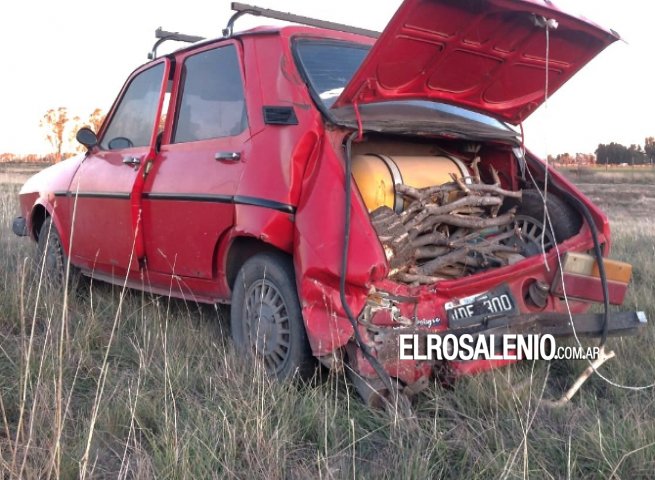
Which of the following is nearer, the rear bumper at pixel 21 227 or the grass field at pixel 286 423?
the grass field at pixel 286 423

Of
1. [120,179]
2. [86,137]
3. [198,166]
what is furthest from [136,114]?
[198,166]

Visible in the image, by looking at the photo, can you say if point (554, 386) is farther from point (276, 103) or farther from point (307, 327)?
point (276, 103)

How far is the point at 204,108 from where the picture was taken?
13.9 ft

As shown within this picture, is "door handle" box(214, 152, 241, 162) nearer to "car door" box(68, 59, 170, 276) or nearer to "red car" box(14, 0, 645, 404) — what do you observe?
"red car" box(14, 0, 645, 404)

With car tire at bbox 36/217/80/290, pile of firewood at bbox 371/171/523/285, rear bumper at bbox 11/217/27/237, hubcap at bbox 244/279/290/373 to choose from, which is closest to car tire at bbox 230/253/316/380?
hubcap at bbox 244/279/290/373

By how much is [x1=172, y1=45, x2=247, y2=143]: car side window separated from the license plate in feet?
4.90

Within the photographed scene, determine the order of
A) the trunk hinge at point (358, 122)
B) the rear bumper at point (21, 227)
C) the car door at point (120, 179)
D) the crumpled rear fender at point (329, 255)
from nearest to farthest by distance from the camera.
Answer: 1. the crumpled rear fender at point (329, 255)
2. the trunk hinge at point (358, 122)
3. the car door at point (120, 179)
4. the rear bumper at point (21, 227)

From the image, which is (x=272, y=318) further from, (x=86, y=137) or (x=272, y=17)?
(x=86, y=137)

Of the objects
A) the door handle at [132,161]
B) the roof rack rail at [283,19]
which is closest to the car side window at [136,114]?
the door handle at [132,161]

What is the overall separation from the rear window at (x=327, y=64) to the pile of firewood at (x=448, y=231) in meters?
0.63

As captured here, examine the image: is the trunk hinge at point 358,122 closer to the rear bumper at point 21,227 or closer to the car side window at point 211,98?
the car side window at point 211,98

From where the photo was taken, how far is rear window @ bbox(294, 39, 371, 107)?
362 centimetres

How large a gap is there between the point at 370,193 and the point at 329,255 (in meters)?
0.60

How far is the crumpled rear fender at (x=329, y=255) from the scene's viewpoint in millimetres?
3084
